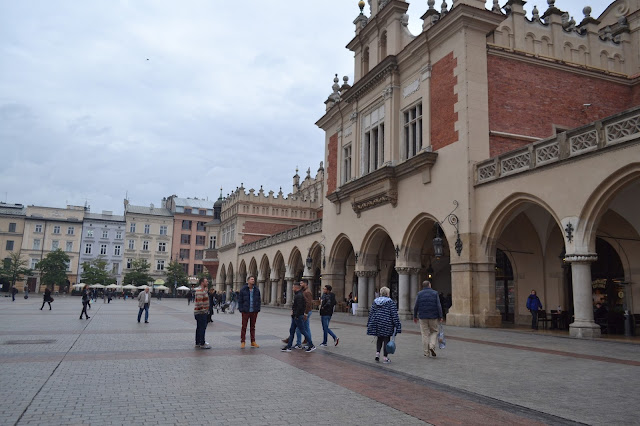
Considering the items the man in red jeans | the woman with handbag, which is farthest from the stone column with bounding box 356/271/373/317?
the woman with handbag

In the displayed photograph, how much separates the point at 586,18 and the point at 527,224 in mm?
10703

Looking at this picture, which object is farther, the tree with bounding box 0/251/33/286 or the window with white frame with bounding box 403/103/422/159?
the tree with bounding box 0/251/33/286

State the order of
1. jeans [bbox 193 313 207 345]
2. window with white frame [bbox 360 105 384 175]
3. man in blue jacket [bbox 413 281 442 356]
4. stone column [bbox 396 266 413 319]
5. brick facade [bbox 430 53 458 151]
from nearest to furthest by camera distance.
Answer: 1. man in blue jacket [bbox 413 281 442 356]
2. jeans [bbox 193 313 207 345]
3. brick facade [bbox 430 53 458 151]
4. stone column [bbox 396 266 413 319]
5. window with white frame [bbox 360 105 384 175]

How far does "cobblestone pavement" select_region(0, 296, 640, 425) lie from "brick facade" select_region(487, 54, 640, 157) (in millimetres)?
10270

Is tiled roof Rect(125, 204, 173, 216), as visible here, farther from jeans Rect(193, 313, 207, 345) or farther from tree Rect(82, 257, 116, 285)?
jeans Rect(193, 313, 207, 345)

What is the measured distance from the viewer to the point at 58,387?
22.6ft

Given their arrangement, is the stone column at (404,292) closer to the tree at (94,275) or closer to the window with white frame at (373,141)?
the window with white frame at (373,141)

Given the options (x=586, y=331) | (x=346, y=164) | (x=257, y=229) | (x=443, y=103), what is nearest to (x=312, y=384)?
(x=586, y=331)

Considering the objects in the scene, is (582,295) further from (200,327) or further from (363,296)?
(363,296)

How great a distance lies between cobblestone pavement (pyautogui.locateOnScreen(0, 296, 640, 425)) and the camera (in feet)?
18.4

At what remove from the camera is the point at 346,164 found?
29.9m

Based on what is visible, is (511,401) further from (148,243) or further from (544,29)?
(148,243)

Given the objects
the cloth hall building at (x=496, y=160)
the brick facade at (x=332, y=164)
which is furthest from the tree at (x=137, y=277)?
the cloth hall building at (x=496, y=160)

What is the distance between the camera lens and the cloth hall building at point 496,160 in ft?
48.8
